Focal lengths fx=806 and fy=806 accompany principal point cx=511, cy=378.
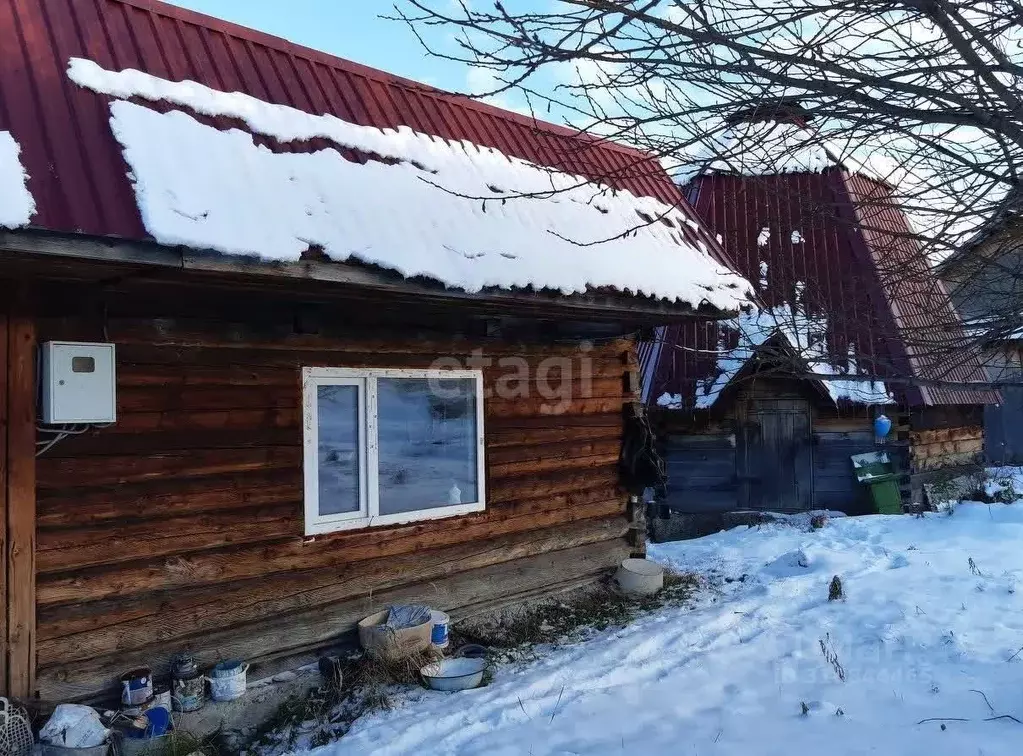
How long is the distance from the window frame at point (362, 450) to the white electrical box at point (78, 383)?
1.28 m

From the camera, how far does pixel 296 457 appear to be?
522 centimetres

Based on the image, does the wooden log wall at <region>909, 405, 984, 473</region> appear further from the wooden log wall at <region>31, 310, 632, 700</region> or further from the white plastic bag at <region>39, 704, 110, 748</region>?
the white plastic bag at <region>39, 704, 110, 748</region>

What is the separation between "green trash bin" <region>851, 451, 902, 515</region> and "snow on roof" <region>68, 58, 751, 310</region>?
6723 mm

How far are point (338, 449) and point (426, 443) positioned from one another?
0.75 metres

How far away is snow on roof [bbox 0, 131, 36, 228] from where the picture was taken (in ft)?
10.7

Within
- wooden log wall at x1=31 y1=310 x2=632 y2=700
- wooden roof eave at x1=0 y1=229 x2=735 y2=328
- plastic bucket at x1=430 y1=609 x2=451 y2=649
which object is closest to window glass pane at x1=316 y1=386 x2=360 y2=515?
wooden log wall at x1=31 y1=310 x2=632 y2=700

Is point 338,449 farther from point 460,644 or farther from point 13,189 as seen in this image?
point 13,189

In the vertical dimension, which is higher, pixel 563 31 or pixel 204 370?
pixel 563 31

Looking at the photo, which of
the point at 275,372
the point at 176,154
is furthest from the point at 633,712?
the point at 176,154

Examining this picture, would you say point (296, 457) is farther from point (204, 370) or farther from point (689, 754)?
point (689, 754)

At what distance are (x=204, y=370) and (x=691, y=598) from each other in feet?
15.5

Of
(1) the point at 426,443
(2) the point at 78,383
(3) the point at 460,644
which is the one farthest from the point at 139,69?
(3) the point at 460,644

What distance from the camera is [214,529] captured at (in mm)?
4852

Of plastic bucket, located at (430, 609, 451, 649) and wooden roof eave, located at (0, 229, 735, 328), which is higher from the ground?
wooden roof eave, located at (0, 229, 735, 328)
